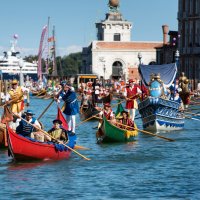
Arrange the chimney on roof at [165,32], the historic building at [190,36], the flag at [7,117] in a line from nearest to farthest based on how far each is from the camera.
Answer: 1. the flag at [7,117]
2. the historic building at [190,36]
3. the chimney on roof at [165,32]

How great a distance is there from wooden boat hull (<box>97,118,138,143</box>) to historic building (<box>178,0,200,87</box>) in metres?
48.9

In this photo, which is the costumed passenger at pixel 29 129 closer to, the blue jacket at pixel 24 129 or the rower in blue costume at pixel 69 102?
the blue jacket at pixel 24 129

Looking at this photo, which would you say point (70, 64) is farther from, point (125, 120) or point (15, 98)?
point (15, 98)

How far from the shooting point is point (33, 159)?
22641mm

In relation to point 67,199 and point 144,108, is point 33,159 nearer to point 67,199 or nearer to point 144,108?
point 67,199

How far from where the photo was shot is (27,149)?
22.1 m

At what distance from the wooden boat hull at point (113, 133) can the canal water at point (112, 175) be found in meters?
0.30

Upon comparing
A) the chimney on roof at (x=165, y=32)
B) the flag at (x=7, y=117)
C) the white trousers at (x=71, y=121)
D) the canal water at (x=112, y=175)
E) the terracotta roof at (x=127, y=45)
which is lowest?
the canal water at (x=112, y=175)

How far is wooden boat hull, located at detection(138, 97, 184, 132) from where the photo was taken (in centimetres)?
3106

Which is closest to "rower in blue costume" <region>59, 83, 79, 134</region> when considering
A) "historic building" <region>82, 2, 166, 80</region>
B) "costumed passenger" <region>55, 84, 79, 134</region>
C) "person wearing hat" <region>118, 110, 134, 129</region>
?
"costumed passenger" <region>55, 84, 79, 134</region>

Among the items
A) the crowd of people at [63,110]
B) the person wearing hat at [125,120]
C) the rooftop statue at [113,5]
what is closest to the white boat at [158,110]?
the crowd of people at [63,110]

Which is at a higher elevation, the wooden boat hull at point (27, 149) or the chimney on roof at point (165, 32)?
the chimney on roof at point (165, 32)

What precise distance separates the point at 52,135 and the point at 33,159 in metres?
0.85

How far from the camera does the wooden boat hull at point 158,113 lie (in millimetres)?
31062
